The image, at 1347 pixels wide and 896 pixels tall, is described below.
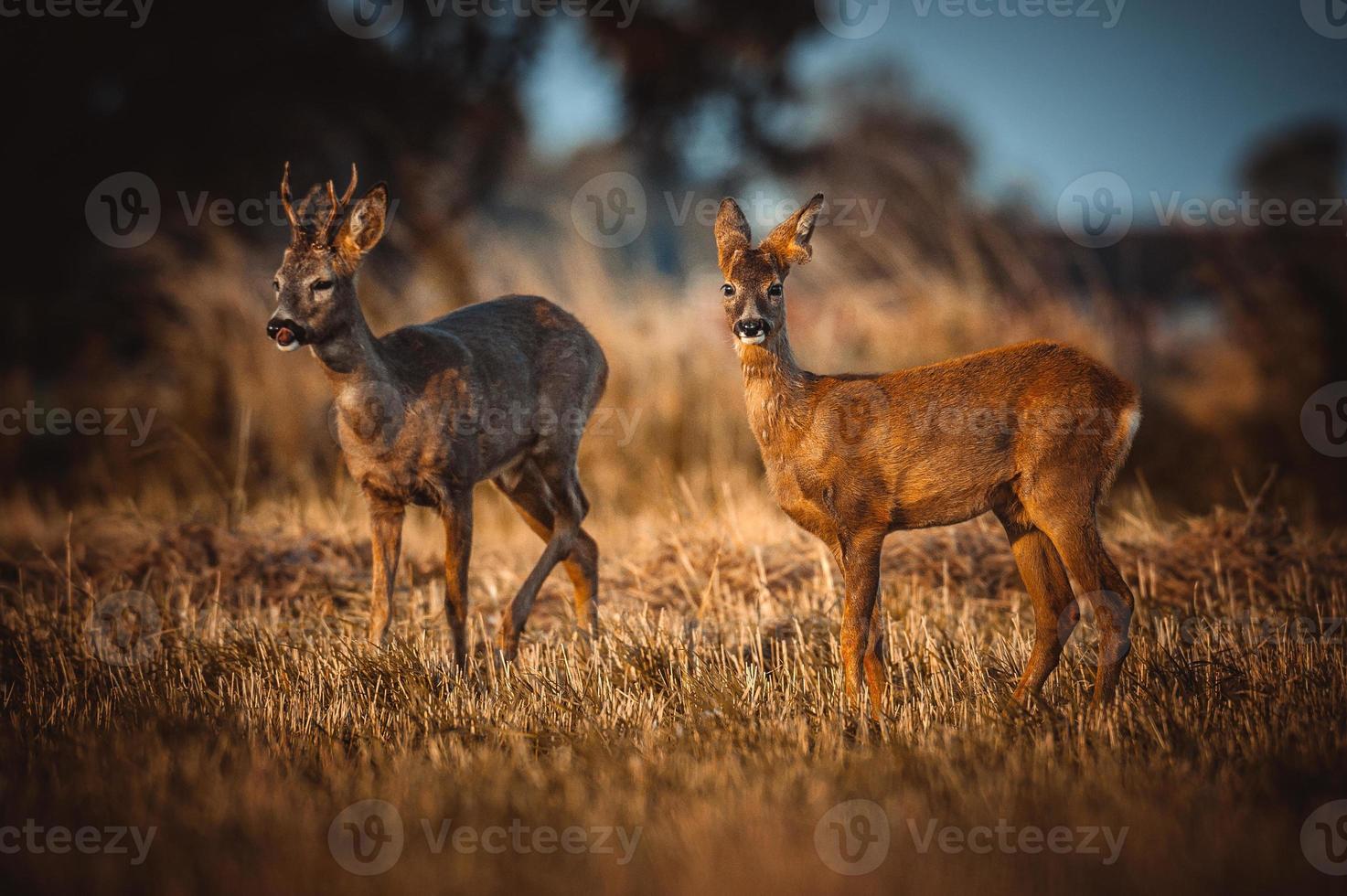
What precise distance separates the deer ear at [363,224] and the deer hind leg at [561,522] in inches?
64.6

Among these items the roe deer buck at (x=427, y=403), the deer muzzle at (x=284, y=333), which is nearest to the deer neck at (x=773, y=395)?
the roe deer buck at (x=427, y=403)

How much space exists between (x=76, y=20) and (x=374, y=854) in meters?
14.3

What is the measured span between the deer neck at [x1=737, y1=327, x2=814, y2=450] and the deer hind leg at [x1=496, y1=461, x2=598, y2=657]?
1.76 m

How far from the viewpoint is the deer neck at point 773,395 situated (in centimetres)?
535

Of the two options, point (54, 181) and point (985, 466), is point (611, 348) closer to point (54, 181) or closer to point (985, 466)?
point (985, 466)

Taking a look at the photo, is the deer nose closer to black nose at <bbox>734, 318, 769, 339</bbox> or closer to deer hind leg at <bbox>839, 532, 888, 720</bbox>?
black nose at <bbox>734, 318, 769, 339</bbox>

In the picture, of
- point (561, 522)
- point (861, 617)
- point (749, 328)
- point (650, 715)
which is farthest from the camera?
point (561, 522)

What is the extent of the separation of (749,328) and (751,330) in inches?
0.5

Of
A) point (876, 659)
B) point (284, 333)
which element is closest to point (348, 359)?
point (284, 333)

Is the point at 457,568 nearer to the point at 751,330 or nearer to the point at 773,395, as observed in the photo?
the point at 773,395

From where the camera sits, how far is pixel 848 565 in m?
5.12

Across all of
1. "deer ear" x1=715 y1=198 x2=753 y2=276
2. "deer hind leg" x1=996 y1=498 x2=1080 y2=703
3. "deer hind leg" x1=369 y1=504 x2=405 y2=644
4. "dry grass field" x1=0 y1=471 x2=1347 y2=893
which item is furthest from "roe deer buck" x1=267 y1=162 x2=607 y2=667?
"deer hind leg" x1=996 y1=498 x2=1080 y2=703

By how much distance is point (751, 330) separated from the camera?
5121 millimetres

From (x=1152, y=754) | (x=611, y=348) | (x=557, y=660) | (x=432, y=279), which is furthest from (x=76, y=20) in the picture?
(x=1152, y=754)
